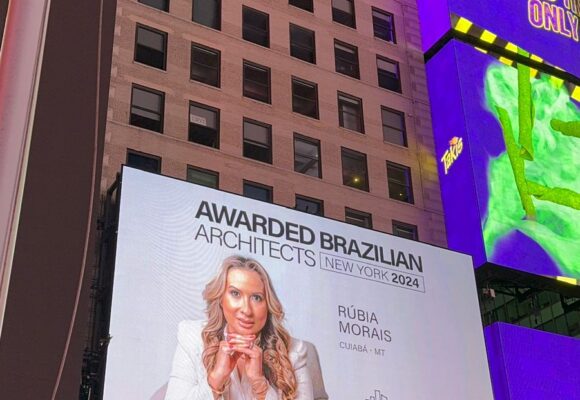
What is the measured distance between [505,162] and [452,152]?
2.19 meters

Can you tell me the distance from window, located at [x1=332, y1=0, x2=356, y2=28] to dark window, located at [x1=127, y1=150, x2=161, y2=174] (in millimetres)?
12517

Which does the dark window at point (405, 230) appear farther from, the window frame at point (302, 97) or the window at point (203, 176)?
the window at point (203, 176)

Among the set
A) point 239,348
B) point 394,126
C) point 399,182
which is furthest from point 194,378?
point 394,126

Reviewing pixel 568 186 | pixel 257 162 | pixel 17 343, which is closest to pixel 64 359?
pixel 17 343

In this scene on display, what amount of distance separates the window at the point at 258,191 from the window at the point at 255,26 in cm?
660

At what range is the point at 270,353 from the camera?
23.3 meters

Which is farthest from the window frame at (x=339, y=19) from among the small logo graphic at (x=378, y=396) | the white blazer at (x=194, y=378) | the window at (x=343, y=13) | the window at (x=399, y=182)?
the white blazer at (x=194, y=378)

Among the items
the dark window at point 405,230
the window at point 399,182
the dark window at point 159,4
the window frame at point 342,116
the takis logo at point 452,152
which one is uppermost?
the dark window at point 159,4

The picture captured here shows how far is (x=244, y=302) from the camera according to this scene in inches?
933

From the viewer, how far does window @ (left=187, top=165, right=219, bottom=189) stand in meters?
28.0

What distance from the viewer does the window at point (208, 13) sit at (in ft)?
103

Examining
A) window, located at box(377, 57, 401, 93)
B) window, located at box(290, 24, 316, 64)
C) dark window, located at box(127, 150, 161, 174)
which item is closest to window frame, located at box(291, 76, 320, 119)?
window, located at box(290, 24, 316, 64)

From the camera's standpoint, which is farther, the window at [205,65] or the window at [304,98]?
the window at [304,98]

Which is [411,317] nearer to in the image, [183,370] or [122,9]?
[183,370]
